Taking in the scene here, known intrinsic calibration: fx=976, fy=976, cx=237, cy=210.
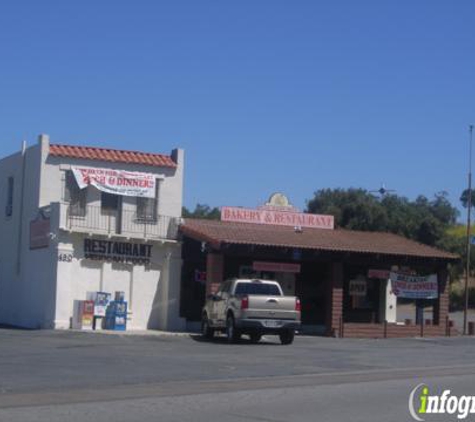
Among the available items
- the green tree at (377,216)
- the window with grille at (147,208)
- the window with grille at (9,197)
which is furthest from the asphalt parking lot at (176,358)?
the green tree at (377,216)

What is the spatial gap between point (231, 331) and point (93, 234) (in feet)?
23.9

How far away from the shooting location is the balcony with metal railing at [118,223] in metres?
34.6

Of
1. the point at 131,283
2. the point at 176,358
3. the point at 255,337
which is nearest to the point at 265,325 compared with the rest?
the point at 255,337

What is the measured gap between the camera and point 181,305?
36.6 m

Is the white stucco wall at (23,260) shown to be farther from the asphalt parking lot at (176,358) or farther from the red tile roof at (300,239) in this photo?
the red tile roof at (300,239)

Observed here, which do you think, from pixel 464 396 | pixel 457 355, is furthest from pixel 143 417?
pixel 457 355

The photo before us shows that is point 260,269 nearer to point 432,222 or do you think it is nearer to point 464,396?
point 464,396

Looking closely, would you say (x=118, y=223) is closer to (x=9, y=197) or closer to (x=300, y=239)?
(x=9, y=197)

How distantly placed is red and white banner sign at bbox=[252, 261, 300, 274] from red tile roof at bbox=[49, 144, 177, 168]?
195 inches

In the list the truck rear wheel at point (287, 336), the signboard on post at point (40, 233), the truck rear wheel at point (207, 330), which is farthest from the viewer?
the signboard on post at point (40, 233)

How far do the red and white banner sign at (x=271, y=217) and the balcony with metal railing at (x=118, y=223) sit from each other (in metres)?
2.73

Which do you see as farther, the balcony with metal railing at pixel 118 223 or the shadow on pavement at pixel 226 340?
the balcony with metal railing at pixel 118 223

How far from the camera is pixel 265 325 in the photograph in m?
29.3

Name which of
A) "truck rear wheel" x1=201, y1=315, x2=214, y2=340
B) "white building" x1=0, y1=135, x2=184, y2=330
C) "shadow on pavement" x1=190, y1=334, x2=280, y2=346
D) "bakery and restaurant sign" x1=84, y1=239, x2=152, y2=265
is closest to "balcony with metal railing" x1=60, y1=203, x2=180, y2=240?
"white building" x1=0, y1=135, x2=184, y2=330
